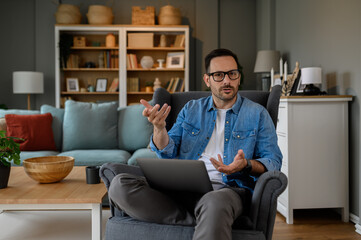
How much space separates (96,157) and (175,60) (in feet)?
8.73

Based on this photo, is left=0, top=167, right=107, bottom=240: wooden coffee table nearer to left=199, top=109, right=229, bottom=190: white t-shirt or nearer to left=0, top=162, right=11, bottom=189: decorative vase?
left=0, top=162, right=11, bottom=189: decorative vase

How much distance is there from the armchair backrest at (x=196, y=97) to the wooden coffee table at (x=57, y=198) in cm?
59

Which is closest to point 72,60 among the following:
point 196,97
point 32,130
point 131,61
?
point 131,61

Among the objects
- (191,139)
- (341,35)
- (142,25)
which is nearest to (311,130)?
(341,35)

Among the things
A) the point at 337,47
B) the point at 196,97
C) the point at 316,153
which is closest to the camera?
the point at 196,97

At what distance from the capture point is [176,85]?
544 centimetres

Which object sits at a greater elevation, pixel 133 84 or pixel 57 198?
pixel 133 84

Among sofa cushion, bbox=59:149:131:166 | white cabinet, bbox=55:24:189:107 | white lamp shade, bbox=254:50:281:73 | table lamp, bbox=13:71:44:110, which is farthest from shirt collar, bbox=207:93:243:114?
table lamp, bbox=13:71:44:110

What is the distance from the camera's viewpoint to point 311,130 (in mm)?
2879

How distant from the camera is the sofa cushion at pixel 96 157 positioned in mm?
3145

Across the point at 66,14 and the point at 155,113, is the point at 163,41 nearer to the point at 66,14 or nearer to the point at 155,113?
the point at 66,14

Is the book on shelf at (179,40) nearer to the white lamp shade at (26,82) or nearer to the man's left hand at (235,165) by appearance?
the white lamp shade at (26,82)

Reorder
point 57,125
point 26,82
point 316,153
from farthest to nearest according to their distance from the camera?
point 26,82
point 57,125
point 316,153

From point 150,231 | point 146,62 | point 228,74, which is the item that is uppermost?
point 146,62
